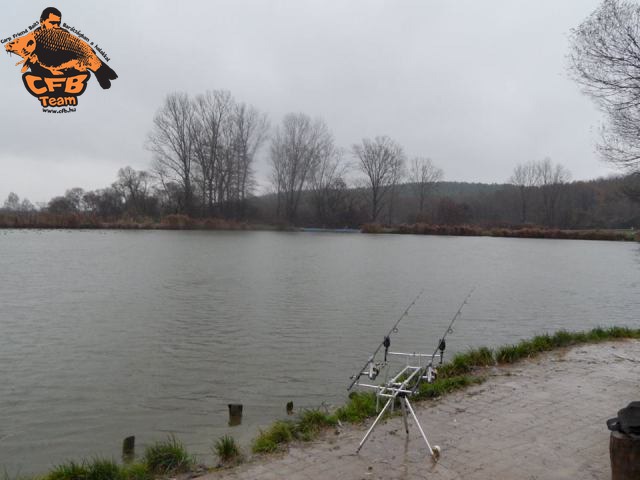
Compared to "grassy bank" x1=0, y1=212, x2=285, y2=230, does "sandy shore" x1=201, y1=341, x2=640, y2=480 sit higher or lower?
lower

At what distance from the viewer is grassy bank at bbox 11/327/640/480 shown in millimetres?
3734

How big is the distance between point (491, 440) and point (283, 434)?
1924 mm

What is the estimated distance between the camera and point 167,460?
3.99 meters

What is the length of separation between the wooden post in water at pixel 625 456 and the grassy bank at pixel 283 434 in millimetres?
2349

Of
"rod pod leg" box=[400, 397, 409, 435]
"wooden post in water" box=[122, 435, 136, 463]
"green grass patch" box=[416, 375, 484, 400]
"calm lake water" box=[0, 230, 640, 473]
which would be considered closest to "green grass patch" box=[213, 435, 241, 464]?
"calm lake water" box=[0, 230, 640, 473]

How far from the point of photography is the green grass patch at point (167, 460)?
12.8 ft

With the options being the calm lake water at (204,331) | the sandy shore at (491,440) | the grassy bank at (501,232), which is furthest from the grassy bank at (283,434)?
the grassy bank at (501,232)

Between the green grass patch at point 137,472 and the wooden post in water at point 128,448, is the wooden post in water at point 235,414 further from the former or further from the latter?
the green grass patch at point 137,472

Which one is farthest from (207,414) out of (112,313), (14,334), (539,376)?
(112,313)

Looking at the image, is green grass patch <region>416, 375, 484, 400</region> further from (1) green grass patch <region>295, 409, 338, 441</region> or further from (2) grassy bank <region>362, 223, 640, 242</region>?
(2) grassy bank <region>362, 223, 640, 242</region>

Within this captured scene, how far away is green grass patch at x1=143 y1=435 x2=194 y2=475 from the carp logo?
46.8ft

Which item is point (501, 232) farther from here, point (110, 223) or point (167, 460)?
point (167, 460)

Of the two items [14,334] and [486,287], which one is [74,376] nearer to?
[14,334]

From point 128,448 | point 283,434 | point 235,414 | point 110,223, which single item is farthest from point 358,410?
point 110,223
